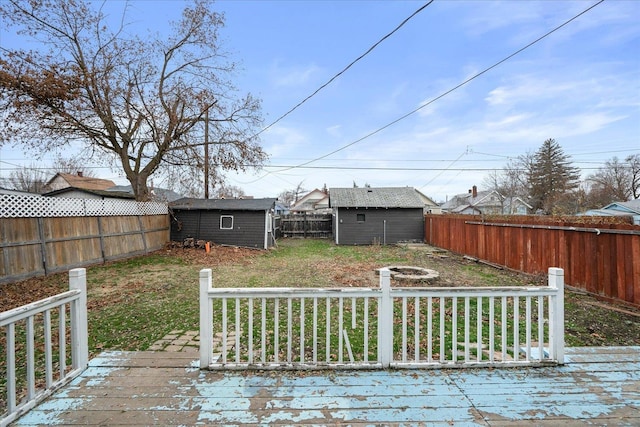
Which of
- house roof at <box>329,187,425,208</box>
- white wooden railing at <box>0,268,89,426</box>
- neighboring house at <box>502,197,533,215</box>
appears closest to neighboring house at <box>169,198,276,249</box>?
house roof at <box>329,187,425,208</box>

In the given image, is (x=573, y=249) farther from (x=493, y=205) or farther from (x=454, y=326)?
(x=493, y=205)

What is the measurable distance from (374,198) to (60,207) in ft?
43.5

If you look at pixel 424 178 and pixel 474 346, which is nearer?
pixel 474 346

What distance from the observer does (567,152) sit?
30328 millimetres

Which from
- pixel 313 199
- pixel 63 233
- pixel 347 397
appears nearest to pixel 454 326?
pixel 347 397

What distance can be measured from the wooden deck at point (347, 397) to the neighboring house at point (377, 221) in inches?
525

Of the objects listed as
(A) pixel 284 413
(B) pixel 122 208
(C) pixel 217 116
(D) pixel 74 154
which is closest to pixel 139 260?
(B) pixel 122 208

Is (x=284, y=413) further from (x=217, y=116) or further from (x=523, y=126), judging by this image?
(x=523, y=126)

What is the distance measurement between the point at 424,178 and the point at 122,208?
88.6 feet

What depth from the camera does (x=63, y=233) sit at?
782cm

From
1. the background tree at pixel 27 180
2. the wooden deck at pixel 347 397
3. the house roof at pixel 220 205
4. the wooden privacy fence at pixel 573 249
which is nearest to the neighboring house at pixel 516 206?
the wooden privacy fence at pixel 573 249

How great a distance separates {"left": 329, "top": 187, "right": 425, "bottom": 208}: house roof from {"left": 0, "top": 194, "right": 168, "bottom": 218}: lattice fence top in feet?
30.6

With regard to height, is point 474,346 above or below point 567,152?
below

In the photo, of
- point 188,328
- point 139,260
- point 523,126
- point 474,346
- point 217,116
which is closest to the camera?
point 474,346
